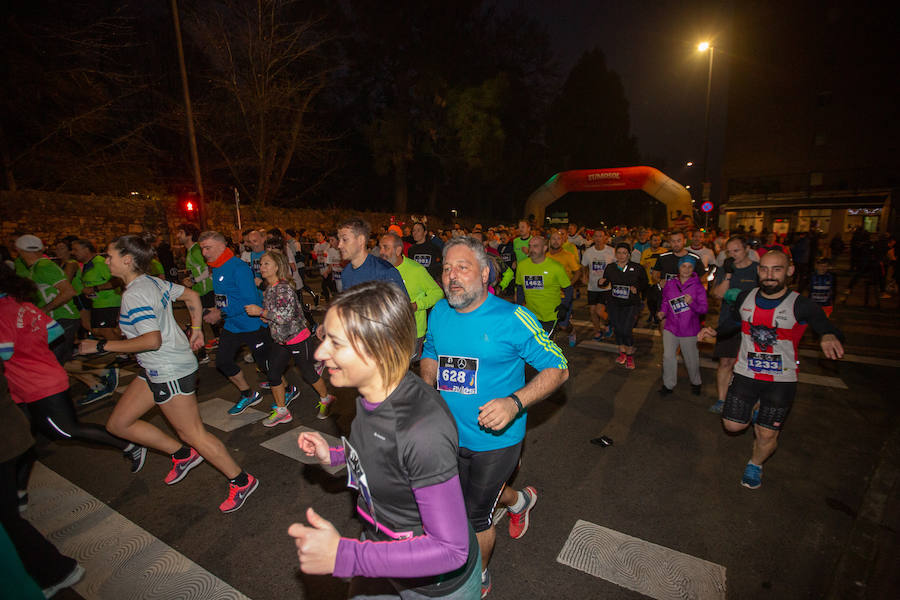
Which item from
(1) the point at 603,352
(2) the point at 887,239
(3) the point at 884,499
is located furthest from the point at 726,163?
(3) the point at 884,499

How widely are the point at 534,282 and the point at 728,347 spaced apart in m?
2.58

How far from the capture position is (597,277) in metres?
9.08

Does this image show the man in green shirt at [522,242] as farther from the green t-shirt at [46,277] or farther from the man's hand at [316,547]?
the man's hand at [316,547]

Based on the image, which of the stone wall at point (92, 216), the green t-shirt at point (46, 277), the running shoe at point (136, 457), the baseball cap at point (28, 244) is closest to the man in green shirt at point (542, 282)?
the running shoe at point (136, 457)

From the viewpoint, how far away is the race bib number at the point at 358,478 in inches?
60.1

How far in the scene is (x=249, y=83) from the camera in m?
20.6

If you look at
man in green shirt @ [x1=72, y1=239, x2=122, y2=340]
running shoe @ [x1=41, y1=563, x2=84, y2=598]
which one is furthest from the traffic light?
running shoe @ [x1=41, y1=563, x2=84, y2=598]

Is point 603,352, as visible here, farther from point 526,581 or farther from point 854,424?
point 526,581

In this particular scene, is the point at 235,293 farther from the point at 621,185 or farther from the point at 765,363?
the point at 621,185

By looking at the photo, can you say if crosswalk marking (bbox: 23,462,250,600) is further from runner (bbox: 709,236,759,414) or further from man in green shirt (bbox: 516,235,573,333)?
runner (bbox: 709,236,759,414)

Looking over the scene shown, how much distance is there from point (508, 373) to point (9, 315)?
12.2 ft

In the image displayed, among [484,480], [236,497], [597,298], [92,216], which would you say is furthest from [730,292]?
[92,216]

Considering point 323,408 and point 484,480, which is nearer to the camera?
point 484,480

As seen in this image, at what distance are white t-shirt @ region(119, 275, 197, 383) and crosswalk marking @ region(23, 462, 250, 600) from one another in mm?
1276
